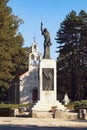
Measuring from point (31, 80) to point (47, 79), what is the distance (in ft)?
115

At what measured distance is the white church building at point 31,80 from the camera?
6944 cm

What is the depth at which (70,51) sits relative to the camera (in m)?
74.8

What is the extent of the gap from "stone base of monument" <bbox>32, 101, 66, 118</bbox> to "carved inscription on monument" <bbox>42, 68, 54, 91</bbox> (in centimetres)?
127

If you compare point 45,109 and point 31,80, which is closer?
point 45,109

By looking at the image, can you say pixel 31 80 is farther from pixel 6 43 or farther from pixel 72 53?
pixel 6 43

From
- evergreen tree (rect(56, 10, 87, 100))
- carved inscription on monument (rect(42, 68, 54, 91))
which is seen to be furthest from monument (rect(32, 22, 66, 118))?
evergreen tree (rect(56, 10, 87, 100))

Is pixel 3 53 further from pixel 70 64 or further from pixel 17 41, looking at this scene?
pixel 70 64

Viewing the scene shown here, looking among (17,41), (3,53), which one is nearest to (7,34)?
(3,53)

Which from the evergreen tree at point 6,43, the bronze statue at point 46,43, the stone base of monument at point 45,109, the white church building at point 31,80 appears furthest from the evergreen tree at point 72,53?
the stone base of monument at point 45,109

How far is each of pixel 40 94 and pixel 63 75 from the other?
38.1 m

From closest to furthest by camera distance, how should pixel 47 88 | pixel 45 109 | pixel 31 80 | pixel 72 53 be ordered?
pixel 45 109 → pixel 47 88 → pixel 31 80 → pixel 72 53

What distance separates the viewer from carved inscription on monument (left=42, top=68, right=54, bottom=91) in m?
36.0

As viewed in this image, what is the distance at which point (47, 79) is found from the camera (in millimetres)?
36156

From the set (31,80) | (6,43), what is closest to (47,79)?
(6,43)
